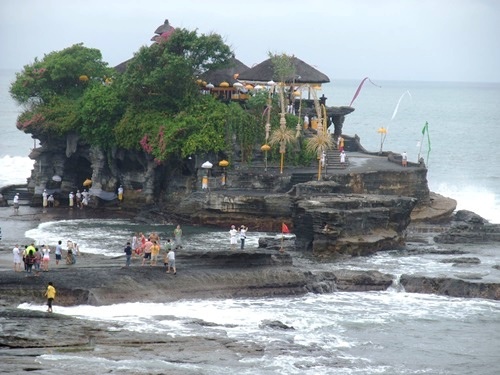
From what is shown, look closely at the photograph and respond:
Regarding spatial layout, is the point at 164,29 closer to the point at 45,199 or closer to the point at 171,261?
the point at 45,199

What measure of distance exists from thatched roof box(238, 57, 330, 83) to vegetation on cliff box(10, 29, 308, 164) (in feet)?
7.63

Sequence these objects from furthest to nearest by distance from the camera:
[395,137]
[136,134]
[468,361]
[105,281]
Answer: [395,137], [136,134], [105,281], [468,361]

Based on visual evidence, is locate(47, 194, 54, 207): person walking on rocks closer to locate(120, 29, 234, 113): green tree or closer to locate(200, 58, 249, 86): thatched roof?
locate(120, 29, 234, 113): green tree

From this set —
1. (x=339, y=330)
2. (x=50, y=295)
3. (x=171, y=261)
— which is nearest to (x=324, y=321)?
(x=339, y=330)

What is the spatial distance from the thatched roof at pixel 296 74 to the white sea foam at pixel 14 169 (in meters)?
19.9

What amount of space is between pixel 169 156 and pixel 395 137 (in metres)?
82.4

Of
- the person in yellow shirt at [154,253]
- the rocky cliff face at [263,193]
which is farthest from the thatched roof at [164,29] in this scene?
the person in yellow shirt at [154,253]

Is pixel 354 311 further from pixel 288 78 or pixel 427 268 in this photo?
pixel 288 78

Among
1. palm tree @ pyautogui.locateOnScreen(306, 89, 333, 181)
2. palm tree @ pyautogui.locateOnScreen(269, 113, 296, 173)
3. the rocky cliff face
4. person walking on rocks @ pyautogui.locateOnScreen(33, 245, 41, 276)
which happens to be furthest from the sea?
palm tree @ pyautogui.locateOnScreen(306, 89, 333, 181)

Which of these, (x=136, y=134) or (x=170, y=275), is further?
(x=136, y=134)

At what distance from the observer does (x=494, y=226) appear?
64.2m

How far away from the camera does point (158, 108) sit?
235 feet

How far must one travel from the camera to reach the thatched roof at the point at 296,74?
73.1 meters

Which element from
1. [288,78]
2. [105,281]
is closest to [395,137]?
[288,78]
